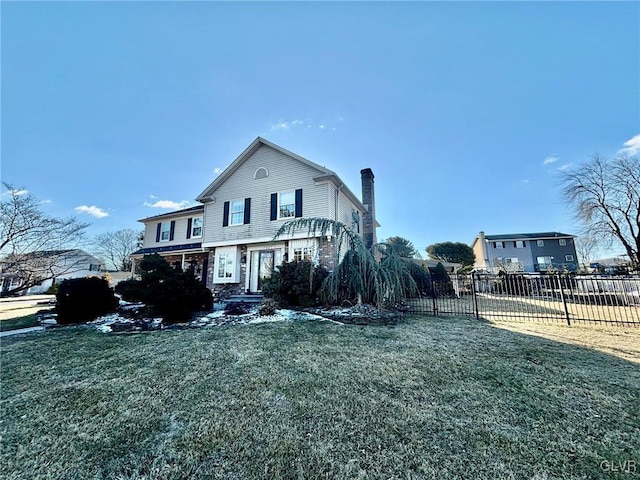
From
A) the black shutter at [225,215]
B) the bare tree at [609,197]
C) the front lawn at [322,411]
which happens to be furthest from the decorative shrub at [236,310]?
the bare tree at [609,197]

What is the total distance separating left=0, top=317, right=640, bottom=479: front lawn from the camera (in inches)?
89.0

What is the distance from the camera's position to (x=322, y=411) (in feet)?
9.92

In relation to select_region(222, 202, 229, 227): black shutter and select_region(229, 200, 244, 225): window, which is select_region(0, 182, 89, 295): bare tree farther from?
select_region(229, 200, 244, 225): window

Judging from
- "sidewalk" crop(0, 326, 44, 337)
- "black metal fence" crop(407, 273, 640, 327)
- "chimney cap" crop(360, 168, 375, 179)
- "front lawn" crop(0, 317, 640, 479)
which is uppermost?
"chimney cap" crop(360, 168, 375, 179)

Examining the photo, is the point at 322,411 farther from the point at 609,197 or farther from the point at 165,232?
the point at 609,197

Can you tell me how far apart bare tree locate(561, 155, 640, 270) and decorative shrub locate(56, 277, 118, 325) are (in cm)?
2849

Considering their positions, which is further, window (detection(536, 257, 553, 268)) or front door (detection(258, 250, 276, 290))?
window (detection(536, 257, 553, 268))

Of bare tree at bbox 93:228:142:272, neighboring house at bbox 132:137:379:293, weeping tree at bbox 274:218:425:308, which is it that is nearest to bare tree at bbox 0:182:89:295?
neighboring house at bbox 132:137:379:293

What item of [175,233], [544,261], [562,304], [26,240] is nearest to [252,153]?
[175,233]

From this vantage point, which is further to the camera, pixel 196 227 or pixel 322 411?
pixel 196 227

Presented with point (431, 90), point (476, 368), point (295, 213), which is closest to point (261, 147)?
point (295, 213)

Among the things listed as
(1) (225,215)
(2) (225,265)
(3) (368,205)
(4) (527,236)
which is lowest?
(2) (225,265)

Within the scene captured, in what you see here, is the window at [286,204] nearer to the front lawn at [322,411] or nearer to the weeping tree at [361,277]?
the weeping tree at [361,277]

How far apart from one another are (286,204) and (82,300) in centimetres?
884
